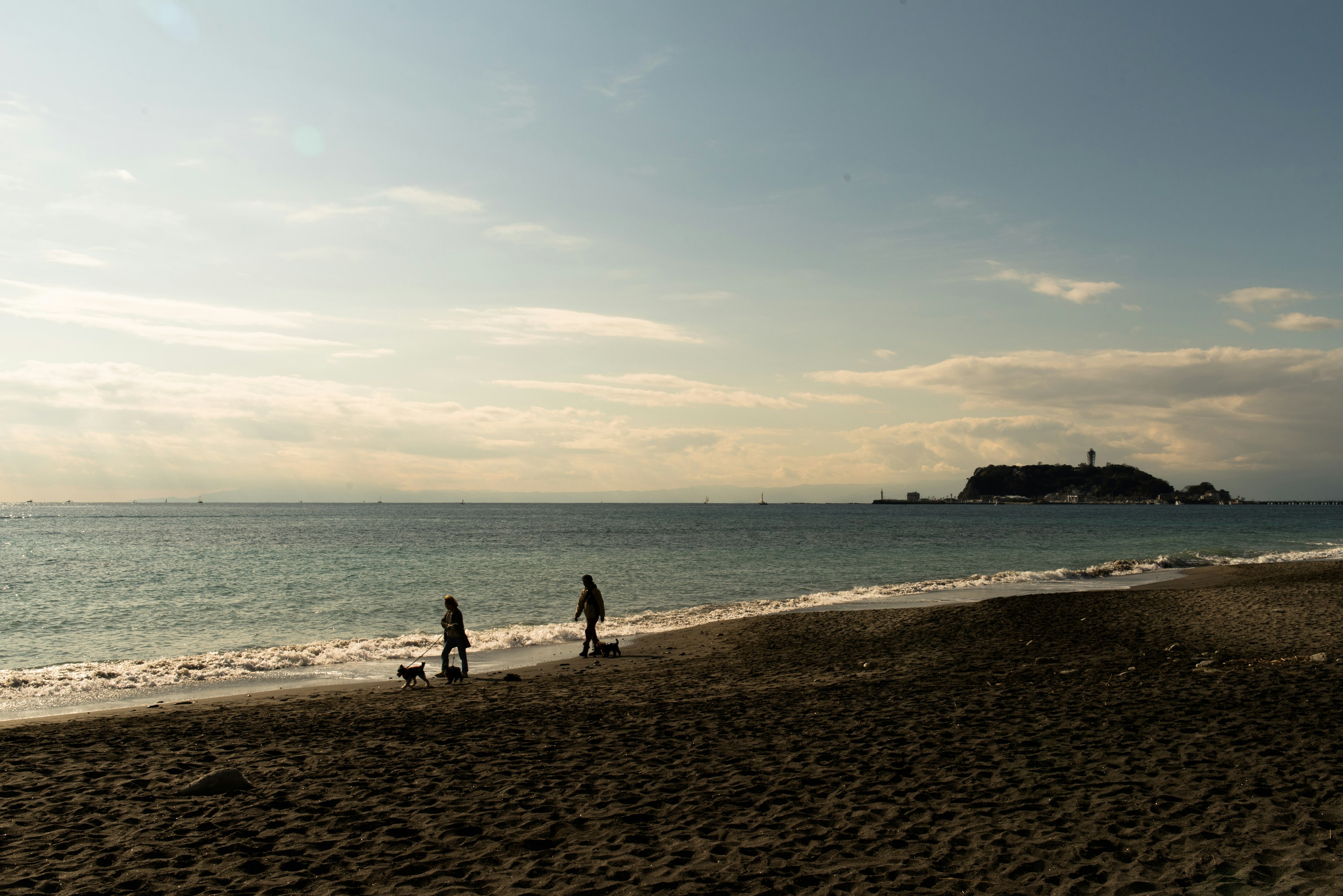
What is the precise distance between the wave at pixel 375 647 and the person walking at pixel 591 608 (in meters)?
3.09

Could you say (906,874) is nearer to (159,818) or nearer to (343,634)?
(159,818)

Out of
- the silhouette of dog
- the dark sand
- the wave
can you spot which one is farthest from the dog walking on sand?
the wave

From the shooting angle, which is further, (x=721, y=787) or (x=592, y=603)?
(x=592, y=603)

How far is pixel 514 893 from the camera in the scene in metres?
5.98

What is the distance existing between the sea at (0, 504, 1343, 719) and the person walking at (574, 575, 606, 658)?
161 cm

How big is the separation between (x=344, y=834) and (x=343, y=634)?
1839 cm

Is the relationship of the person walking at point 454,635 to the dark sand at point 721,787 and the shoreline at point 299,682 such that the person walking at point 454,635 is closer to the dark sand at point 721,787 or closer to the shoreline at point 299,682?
the shoreline at point 299,682

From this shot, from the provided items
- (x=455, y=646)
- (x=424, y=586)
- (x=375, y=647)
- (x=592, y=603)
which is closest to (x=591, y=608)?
(x=592, y=603)

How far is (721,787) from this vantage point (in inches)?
328

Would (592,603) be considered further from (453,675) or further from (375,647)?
(375,647)

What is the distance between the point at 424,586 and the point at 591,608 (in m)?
19.4

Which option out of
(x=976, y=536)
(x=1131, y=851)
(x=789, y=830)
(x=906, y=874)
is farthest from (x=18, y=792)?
(x=976, y=536)

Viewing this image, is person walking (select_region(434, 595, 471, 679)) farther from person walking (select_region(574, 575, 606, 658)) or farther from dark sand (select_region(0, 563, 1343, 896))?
person walking (select_region(574, 575, 606, 658))

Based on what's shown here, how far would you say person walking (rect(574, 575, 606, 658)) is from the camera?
18969 millimetres
